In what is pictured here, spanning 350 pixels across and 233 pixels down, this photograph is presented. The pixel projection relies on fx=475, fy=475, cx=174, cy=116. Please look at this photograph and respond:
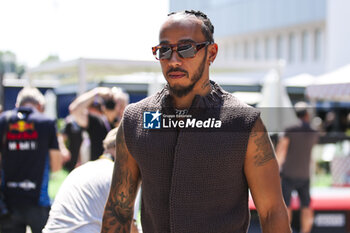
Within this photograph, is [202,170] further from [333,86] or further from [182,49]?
[333,86]

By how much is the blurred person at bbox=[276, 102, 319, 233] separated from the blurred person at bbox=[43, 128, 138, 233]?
437 cm

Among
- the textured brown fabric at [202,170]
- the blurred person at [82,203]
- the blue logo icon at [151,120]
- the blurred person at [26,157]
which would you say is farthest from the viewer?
the blurred person at [26,157]

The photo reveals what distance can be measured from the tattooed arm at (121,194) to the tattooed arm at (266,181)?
1.57 feet

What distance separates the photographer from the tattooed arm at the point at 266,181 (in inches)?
66.4

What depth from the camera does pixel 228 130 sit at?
166cm

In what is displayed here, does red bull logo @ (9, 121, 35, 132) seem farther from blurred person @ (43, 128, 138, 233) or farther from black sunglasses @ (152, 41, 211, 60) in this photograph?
black sunglasses @ (152, 41, 211, 60)

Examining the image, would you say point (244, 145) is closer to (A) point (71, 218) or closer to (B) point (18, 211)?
(A) point (71, 218)

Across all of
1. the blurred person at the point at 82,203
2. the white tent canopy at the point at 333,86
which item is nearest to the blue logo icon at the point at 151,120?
the blurred person at the point at 82,203

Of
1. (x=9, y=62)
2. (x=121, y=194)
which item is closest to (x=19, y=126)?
(x=121, y=194)

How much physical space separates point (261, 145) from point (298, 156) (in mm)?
5255

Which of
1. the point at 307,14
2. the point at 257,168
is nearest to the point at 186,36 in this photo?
the point at 257,168

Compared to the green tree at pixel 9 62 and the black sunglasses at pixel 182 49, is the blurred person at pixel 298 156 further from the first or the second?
the green tree at pixel 9 62

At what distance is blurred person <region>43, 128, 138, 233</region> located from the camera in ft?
8.26

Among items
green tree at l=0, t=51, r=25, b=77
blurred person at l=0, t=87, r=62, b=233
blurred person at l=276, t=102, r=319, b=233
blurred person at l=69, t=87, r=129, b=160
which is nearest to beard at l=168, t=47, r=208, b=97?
blurred person at l=69, t=87, r=129, b=160
